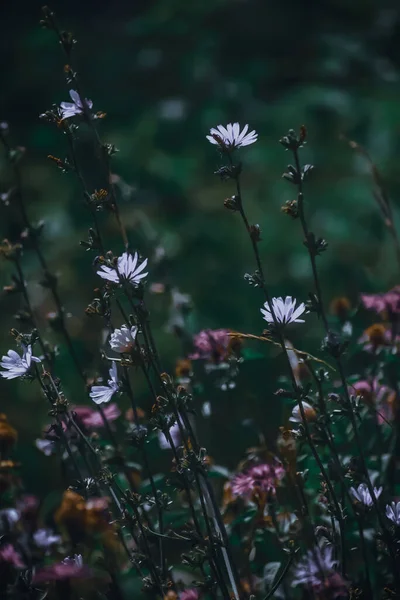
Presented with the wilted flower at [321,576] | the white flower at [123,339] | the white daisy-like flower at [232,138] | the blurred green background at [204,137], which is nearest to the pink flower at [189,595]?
the wilted flower at [321,576]

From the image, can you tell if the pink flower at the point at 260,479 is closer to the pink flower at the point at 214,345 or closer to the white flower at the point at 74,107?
the pink flower at the point at 214,345

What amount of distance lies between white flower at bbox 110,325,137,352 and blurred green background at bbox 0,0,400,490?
→ 0.67 m

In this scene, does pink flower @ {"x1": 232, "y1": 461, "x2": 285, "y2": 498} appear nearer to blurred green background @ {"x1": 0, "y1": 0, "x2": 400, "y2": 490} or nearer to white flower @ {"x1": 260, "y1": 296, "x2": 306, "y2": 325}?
white flower @ {"x1": 260, "y1": 296, "x2": 306, "y2": 325}

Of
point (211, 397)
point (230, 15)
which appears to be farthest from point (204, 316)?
point (230, 15)

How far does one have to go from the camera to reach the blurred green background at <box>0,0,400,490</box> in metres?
1.85

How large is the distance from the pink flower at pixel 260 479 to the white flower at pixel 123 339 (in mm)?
239

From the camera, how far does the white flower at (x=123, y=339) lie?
764 millimetres

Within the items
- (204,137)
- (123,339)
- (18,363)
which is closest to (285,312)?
(123,339)

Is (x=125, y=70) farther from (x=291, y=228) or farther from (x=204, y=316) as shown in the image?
(x=204, y=316)

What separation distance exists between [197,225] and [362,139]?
63 centimetres

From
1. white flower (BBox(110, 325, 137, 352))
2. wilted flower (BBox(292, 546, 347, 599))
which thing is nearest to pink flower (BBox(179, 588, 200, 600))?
wilted flower (BBox(292, 546, 347, 599))

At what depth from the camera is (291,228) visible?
7.30 ft

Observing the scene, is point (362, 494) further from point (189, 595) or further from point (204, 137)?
point (204, 137)

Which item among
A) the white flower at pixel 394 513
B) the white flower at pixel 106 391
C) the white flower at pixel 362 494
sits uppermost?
the white flower at pixel 106 391
